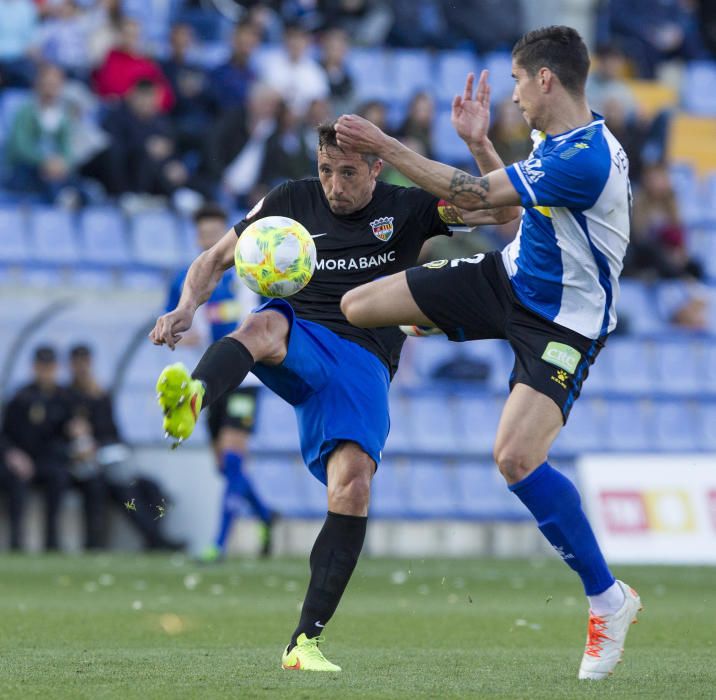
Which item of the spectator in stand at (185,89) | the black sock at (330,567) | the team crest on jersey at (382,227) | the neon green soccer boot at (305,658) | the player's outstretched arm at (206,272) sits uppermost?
the spectator in stand at (185,89)

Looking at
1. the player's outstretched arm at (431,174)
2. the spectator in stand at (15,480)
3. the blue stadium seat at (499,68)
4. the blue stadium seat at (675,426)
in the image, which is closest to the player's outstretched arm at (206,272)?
the player's outstretched arm at (431,174)

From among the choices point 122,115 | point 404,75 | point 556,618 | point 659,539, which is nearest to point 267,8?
point 404,75

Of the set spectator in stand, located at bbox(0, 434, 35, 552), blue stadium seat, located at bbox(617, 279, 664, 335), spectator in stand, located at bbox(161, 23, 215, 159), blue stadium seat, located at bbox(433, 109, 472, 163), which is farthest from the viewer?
blue stadium seat, located at bbox(433, 109, 472, 163)

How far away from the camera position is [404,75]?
1853 centimetres

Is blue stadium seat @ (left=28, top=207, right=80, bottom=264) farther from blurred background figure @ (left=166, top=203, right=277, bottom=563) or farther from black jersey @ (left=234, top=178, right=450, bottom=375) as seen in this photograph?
black jersey @ (left=234, top=178, right=450, bottom=375)

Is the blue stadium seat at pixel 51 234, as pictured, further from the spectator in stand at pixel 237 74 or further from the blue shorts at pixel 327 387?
the blue shorts at pixel 327 387

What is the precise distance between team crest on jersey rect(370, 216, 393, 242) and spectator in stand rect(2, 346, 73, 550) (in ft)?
21.9

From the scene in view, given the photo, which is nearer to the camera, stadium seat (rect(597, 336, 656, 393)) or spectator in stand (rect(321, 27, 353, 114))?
stadium seat (rect(597, 336, 656, 393))

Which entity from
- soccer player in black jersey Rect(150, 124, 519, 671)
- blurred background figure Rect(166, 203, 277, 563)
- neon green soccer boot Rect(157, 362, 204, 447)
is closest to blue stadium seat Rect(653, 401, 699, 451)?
blurred background figure Rect(166, 203, 277, 563)

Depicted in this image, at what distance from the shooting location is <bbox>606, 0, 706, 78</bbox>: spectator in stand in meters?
21.2

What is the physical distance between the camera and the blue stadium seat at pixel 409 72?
1844 centimetres

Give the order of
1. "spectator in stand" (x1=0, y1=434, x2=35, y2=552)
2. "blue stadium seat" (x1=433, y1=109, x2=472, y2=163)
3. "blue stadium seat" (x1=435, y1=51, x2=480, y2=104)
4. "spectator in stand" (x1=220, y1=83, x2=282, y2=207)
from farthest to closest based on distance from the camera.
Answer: "blue stadium seat" (x1=435, y1=51, x2=480, y2=104)
"blue stadium seat" (x1=433, y1=109, x2=472, y2=163)
"spectator in stand" (x1=220, y1=83, x2=282, y2=207)
"spectator in stand" (x1=0, y1=434, x2=35, y2=552)

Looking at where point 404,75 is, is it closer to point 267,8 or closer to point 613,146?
point 267,8

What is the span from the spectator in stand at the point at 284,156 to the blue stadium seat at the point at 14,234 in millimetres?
2349
